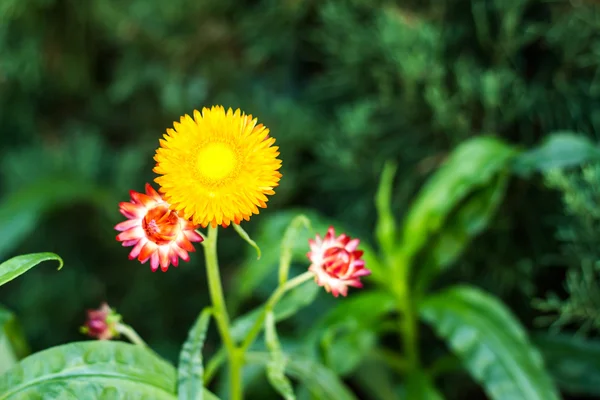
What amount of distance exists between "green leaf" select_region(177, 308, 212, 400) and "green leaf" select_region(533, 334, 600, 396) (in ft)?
2.07

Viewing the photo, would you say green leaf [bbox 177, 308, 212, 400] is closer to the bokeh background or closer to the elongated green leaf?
the elongated green leaf

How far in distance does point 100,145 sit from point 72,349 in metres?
1.10

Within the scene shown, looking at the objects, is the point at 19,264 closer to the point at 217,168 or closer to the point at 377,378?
the point at 217,168

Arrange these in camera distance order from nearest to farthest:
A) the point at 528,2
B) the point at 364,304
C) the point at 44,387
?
the point at 44,387, the point at 364,304, the point at 528,2

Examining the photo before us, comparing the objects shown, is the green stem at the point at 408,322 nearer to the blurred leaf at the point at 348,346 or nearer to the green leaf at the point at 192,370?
the blurred leaf at the point at 348,346

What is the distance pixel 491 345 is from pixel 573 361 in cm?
25

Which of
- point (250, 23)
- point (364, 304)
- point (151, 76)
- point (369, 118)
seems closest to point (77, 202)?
point (151, 76)

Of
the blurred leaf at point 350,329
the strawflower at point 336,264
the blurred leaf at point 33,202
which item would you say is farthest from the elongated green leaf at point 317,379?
the blurred leaf at point 33,202

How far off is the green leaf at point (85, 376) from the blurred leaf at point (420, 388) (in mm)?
461

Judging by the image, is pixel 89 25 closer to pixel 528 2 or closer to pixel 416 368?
pixel 528 2

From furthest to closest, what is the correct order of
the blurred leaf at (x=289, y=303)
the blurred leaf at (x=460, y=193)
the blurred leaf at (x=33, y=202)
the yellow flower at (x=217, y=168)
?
the blurred leaf at (x=33, y=202) < the blurred leaf at (x=460, y=193) < the blurred leaf at (x=289, y=303) < the yellow flower at (x=217, y=168)

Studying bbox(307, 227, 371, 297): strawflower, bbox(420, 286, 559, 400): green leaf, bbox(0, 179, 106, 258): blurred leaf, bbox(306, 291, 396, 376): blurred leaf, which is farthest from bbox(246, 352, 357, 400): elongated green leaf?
bbox(0, 179, 106, 258): blurred leaf

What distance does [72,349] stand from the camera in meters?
0.50

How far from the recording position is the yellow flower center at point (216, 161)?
1.28 feet
